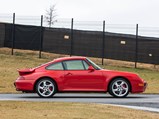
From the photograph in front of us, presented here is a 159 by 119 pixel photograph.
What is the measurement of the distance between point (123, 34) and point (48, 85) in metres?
16.1

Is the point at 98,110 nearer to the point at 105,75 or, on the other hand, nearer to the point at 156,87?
the point at 105,75

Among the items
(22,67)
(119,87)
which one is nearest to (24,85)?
(119,87)

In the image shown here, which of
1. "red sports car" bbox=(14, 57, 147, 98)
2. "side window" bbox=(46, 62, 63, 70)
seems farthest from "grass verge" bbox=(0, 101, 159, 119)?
"side window" bbox=(46, 62, 63, 70)

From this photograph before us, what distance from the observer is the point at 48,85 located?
56.4ft

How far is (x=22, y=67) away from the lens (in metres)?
28.8

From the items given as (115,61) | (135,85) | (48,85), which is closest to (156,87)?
(135,85)

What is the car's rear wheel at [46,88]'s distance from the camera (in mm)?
17141

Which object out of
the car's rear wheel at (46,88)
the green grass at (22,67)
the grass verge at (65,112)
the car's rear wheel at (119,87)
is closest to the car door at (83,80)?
the car's rear wheel at (119,87)

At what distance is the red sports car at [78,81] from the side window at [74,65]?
0.17ft

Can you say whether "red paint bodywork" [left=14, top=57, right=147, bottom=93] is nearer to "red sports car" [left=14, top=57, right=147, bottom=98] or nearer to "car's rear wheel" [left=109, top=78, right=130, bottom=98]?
"red sports car" [left=14, top=57, right=147, bottom=98]

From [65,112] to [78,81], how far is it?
5.38 meters

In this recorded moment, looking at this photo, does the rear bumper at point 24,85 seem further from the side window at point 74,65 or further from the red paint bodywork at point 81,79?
the side window at point 74,65

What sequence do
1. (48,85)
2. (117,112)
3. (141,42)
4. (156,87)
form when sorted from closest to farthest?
(117,112) → (48,85) → (156,87) → (141,42)

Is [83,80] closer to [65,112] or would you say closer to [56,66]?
[56,66]
